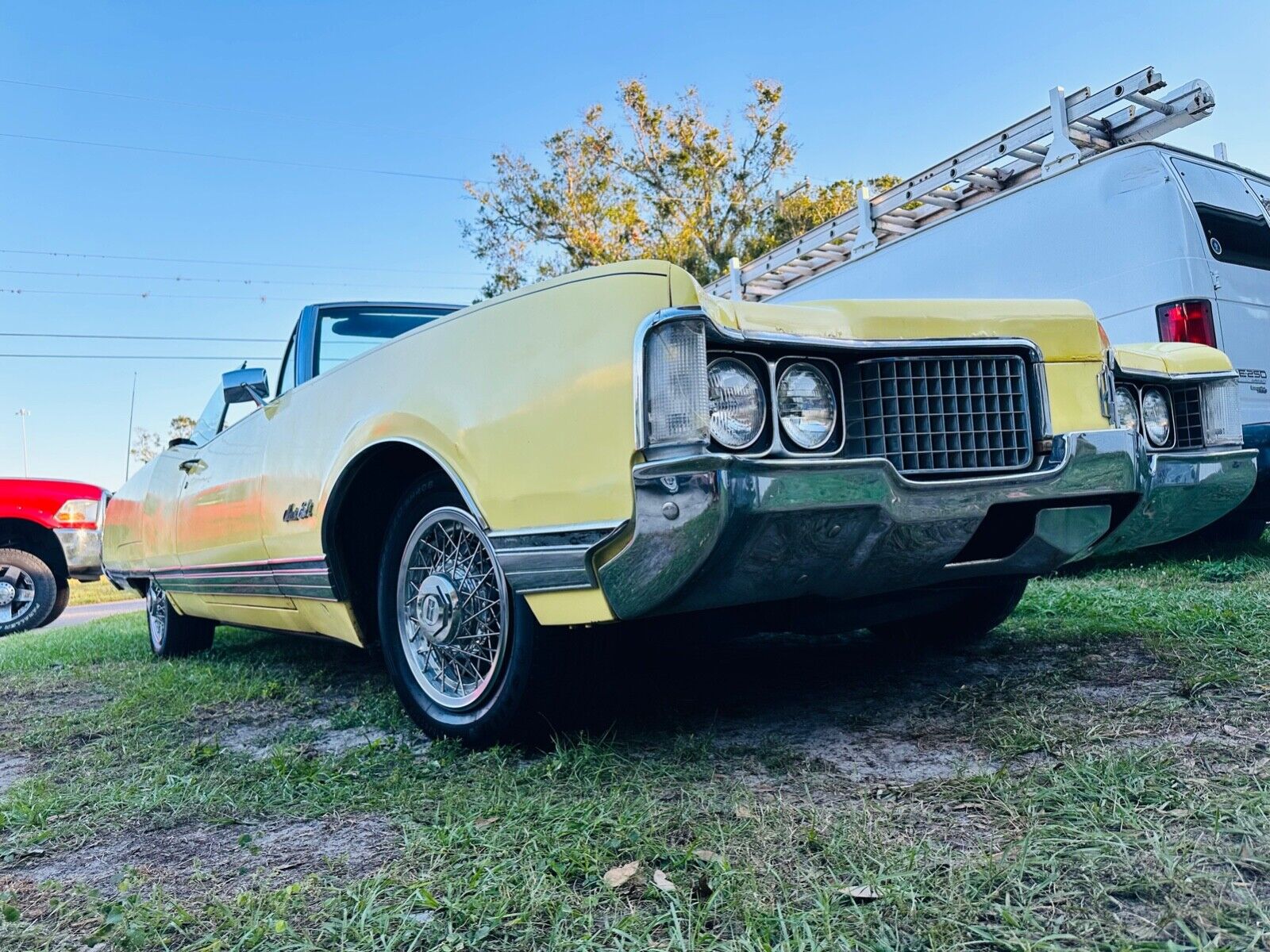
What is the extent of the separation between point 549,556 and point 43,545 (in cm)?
853

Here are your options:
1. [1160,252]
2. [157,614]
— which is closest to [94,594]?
[157,614]

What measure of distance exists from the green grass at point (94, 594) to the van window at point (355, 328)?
9.76 meters

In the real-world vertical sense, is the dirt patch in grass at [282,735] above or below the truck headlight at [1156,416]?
below

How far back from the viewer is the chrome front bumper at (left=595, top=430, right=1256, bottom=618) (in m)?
1.92

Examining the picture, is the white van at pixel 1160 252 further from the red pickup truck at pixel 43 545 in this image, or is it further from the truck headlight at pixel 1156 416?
the red pickup truck at pixel 43 545

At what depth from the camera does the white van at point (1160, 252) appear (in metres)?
4.70

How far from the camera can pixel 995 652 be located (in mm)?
3334

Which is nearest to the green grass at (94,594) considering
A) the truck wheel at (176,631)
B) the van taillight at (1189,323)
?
the truck wheel at (176,631)

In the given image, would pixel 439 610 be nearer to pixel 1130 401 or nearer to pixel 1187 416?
pixel 1130 401

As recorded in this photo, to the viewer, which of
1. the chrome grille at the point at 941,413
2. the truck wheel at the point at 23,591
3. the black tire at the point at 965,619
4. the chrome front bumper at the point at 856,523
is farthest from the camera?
the truck wheel at the point at 23,591

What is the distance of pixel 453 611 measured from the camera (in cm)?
256

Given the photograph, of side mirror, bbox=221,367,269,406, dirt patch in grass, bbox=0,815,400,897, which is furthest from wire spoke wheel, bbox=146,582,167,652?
dirt patch in grass, bbox=0,815,400,897

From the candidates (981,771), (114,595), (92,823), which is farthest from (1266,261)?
(114,595)

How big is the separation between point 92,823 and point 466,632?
3.17ft
